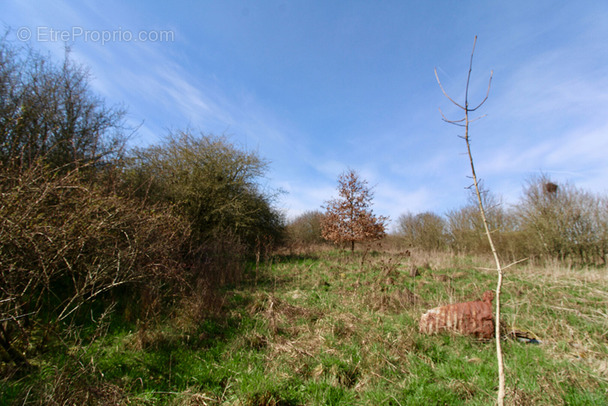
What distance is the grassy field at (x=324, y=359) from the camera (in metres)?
2.67

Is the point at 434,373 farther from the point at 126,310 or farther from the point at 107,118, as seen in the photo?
the point at 107,118

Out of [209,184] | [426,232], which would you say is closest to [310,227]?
[426,232]

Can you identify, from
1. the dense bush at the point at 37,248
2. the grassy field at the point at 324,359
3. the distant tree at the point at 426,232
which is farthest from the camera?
the distant tree at the point at 426,232

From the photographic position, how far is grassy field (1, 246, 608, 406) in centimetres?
267

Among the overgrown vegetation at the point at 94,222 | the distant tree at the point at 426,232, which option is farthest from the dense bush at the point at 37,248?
the distant tree at the point at 426,232

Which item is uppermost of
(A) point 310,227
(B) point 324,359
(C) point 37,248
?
(A) point 310,227

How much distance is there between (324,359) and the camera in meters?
3.53

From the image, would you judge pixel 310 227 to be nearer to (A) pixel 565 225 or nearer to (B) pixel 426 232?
(B) pixel 426 232

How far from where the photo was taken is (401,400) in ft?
8.99

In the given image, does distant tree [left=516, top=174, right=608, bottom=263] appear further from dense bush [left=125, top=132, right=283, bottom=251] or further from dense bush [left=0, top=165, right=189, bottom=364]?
dense bush [left=0, top=165, right=189, bottom=364]

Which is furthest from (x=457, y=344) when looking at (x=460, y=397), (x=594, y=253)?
(x=594, y=253)

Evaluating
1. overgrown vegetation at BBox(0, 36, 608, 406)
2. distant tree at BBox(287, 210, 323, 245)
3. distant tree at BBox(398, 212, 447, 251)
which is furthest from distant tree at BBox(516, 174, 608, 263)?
distant tree at BBox(287, 210, 323, 245)

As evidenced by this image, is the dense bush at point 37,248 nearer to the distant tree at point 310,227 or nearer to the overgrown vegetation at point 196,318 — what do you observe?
the overgrown vegetation at point 196,318

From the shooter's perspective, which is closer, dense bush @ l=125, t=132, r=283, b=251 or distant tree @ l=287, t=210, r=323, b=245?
dense bush @ l=125, t=132, r=283, b=251
